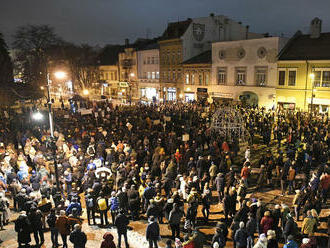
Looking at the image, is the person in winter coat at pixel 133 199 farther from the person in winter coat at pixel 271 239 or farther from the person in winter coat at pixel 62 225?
the person in winter coat at pixel 271 239

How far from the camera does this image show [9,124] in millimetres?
21219

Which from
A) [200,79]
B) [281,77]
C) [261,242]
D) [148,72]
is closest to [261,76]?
[281,77]

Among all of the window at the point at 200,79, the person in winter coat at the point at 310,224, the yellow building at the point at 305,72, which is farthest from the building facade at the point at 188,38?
the person in winter coat at the point at 310,224

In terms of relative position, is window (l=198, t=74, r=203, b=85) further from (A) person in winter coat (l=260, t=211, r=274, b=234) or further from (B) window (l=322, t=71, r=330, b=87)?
(A) person in winter coat (l=260, t=211, r=274, b=234)

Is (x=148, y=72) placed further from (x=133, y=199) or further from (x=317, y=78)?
(x=133, y=199)

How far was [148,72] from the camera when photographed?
5009 centimetres

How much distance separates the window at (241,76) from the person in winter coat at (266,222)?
28.0m

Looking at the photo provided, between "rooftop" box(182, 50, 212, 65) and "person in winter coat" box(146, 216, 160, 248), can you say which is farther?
"rooftop" box(182, 50, 212, 65)

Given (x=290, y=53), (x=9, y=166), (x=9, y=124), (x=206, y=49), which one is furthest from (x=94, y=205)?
(x=206, y=49)

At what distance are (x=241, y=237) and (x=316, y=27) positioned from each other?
2849 cm

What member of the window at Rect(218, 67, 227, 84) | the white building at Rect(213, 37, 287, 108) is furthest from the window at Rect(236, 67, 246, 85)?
Answer: the window at Rect(218, 67, 227, 84)

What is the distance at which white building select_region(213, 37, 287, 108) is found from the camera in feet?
101

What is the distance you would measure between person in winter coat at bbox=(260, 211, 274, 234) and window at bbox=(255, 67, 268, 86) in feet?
85.9

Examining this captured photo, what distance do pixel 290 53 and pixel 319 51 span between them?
281 centimetres
